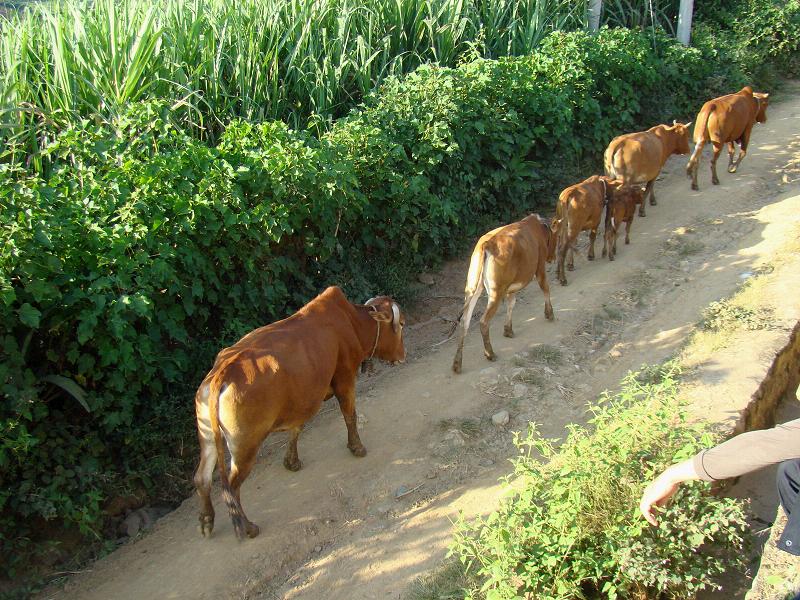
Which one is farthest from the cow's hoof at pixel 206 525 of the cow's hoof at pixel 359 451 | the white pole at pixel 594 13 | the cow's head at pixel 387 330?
the white pole at pixel 594 13

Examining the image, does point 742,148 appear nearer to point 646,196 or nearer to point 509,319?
point 646,196

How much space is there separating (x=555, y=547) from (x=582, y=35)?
9.27 m

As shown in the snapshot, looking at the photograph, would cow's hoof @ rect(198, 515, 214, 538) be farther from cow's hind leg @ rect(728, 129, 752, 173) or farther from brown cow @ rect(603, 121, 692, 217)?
cow's hind leg @ rect(728, 129, 752, 173)

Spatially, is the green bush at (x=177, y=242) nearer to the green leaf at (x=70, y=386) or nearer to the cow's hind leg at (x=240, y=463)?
the green leaf at (x=70, y=386)

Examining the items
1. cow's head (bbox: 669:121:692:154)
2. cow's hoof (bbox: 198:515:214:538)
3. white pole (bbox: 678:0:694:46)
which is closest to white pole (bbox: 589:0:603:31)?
white pole (bbox: 678:0:694:46)

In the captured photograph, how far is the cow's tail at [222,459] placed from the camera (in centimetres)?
511

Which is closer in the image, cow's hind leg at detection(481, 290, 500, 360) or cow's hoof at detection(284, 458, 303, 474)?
cow's hoof at detection(284, 458, 303, 474)

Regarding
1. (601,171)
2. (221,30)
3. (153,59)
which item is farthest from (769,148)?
(153,59)

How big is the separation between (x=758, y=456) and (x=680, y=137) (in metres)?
8.92

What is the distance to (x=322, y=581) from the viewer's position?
5.18 meters

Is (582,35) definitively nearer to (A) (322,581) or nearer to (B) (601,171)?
(B) (601,171)

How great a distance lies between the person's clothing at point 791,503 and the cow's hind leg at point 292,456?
3.56 m

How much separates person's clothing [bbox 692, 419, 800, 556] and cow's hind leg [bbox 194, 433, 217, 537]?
3258 mm

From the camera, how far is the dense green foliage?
414cm
